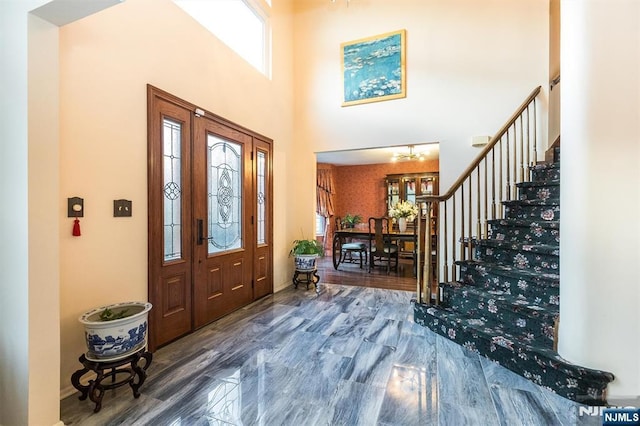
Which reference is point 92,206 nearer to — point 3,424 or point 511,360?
point 3,424

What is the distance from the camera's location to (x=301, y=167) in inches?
195

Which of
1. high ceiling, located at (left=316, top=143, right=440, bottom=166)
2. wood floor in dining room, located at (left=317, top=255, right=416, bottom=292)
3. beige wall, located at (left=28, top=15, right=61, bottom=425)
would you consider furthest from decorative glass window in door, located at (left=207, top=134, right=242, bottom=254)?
high ceiling, located at (left=316, top=143, right=440, bottom=166)

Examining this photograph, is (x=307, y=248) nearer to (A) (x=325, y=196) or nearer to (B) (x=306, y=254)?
(B) (x=306, y=254)

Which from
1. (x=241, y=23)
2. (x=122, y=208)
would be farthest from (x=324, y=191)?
(x=122, y=208)

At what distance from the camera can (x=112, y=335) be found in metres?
1.76

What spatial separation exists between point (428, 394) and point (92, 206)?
2.65 meters

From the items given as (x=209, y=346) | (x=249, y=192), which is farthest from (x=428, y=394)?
(x=249, y=192)

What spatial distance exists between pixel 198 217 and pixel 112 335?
137cm

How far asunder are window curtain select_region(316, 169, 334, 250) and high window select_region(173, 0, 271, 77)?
424 cm

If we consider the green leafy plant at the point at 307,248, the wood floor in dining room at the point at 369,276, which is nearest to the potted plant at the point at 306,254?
the green leafy plant at the point at 307,248

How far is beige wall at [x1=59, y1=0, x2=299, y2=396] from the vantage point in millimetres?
1890

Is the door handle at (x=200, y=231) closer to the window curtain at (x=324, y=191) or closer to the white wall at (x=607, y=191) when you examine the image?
the white wall at (x=607, y=191)

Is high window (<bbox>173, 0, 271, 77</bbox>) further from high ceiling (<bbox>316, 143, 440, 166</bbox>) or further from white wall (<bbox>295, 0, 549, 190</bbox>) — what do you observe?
high ceiling (<bbox>316, 143, 440, 166</bbox>)

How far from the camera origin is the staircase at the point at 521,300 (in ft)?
6.21
